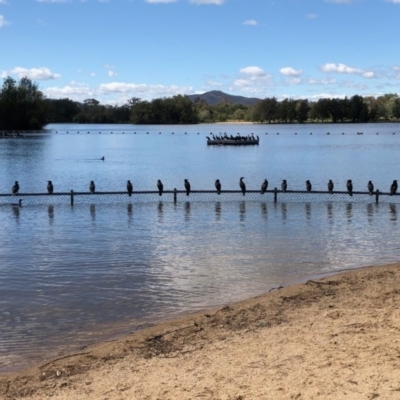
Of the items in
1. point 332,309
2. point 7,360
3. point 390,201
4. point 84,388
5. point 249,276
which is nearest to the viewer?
point 84,388

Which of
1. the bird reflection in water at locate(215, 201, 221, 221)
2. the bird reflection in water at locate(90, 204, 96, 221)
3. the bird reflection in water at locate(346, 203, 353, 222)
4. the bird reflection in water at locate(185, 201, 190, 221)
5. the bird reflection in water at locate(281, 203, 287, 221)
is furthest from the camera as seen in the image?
the bird reflection in water at locate(90, 204, 96, 221)

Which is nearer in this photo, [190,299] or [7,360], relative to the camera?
[7,360]

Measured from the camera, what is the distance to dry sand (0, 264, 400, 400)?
798 centimetres

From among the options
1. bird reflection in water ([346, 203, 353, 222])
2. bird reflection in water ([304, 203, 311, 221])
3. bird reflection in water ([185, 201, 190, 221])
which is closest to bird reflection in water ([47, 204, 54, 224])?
bird reflection in water ([185, 201, 190, 221])

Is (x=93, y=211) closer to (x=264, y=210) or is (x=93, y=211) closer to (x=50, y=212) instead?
(x=50, y=212)

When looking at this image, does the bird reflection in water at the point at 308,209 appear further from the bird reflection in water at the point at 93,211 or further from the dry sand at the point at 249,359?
the dry sand at the point at 249,359

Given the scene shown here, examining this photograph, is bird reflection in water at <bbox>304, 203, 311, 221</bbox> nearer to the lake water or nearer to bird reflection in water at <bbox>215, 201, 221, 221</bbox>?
the lake water

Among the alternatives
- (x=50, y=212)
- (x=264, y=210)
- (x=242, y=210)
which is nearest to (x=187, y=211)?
(x=242, y=210)

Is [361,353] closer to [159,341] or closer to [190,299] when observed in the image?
[159,341]

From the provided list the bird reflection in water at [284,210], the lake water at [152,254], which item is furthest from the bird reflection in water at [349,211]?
the bird reflection in water at [284,210]

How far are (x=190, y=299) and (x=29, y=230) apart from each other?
12.3 m

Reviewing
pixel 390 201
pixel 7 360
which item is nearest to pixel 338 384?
pixel 7 360

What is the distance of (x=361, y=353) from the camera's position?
8.91 metres

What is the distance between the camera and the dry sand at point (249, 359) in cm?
798
